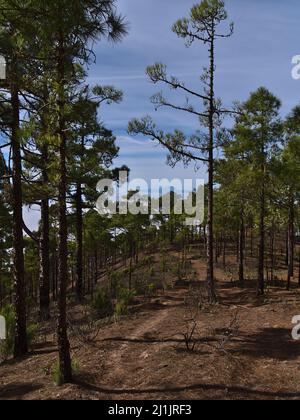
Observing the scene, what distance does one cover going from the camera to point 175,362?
8.73 m

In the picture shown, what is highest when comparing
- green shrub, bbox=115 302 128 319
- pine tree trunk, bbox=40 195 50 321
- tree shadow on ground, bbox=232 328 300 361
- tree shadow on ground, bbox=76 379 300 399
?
pine tree trunk, bbox=40 195 50 321

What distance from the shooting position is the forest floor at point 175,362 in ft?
23.9

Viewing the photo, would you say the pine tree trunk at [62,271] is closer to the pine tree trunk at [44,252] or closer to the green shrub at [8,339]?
the green shrub at [8,339]

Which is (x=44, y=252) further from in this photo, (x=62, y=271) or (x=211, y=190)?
(x=62, y=271)

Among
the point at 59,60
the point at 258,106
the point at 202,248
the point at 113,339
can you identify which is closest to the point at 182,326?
the point at 113,339

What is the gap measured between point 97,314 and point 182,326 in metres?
4.24

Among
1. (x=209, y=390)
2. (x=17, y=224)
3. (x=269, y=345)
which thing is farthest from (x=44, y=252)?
(x=209, y=390)

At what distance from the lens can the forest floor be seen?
7289mm

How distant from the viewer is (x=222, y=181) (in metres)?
19.8

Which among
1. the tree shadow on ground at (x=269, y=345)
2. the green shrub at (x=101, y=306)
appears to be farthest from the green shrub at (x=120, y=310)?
the tree shadow on ground at (x=269, y=345)

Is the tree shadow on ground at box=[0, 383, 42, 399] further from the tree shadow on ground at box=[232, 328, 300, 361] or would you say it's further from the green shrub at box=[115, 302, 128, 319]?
the green shrub at box=[115, 302, 128, 319]

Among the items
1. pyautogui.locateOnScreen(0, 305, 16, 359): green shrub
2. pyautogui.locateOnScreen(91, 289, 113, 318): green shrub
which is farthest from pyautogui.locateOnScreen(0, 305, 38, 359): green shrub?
pyautogui.locateOnScreen(91, 289, 113, 318): green shrub

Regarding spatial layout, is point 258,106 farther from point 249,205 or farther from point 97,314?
point 97,314

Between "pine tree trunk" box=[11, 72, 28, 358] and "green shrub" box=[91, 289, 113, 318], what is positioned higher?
"pine tree trunk" box=[11, 72, 28, 358]
